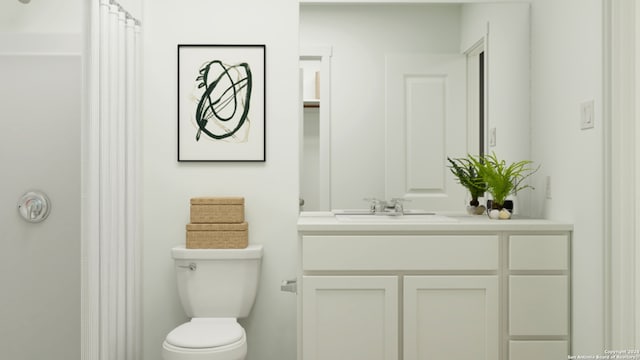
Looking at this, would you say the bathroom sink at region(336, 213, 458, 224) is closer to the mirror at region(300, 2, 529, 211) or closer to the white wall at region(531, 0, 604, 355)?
the mirror at region(300, 2, 529, 211)

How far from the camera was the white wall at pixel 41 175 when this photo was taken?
8.28 feet

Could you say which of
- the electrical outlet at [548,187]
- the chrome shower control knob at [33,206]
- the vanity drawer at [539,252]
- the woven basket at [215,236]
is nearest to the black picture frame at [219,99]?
the woven basket at [215,236]

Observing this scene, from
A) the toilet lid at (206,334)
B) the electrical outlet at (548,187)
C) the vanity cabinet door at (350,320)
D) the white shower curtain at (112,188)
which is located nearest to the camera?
the white shower curtain at (112,188)

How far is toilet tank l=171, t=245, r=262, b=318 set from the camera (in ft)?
7.80

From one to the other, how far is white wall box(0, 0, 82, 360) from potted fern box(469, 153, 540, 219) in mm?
1997

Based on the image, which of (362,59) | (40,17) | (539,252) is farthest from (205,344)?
(40,17)

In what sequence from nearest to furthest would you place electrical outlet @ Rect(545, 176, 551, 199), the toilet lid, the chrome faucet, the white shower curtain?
the white shower curtain
the toilet lid
electrical outlet @ Rect(545, 176, 551, 199)
the chrome faucet

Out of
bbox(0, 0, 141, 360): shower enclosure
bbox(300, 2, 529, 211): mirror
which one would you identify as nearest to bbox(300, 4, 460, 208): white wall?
bbox(300, 2, 529, 211): mirror

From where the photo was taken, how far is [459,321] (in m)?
2.13

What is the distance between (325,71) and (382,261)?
100cm

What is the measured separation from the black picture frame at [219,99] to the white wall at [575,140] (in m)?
1.34

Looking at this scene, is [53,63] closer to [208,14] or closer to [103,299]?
[208,14]

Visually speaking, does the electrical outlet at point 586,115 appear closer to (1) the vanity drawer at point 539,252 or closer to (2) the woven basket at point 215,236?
(1) the vanity drawer at point 539,252

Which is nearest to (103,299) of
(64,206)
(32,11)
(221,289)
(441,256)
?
(221,289)
